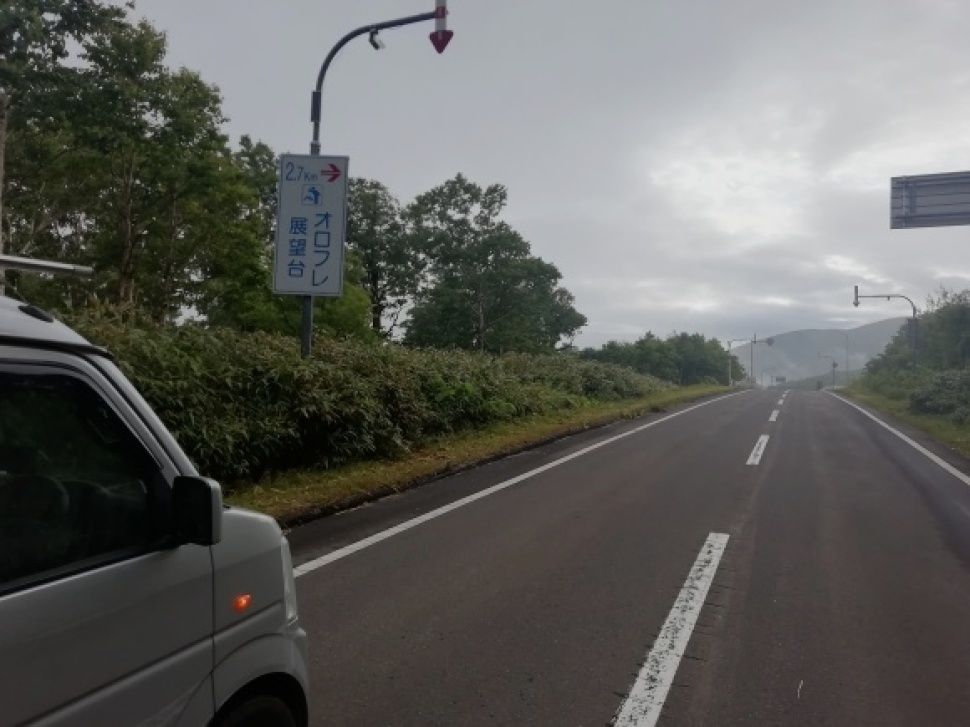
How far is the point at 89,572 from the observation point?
6.35 feet

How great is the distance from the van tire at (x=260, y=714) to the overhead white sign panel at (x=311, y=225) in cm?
896

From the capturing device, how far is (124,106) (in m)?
19.1

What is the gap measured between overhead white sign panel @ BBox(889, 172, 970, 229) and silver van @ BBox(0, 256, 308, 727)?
86.4ft

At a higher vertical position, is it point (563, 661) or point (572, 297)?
point (572, 297)

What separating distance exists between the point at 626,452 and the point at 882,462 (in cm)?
445

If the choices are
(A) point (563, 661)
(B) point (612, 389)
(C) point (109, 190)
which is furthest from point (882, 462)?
(C) point (109, 190)

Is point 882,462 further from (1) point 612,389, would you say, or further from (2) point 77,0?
(2) point 77,0

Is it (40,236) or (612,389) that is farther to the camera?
(612,389)

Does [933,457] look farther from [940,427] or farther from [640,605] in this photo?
[640,605]

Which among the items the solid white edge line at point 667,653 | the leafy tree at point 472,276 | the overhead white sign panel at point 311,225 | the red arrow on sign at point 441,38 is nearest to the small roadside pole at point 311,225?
the overhead white sign panel at point 311,225

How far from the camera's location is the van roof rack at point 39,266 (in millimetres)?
2314

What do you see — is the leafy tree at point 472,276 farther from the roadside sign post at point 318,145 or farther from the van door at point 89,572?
the van door at point 89,572

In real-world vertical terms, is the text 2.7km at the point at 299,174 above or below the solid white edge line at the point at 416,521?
above

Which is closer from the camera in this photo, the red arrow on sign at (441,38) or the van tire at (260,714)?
→ the van tire at (260,714)
